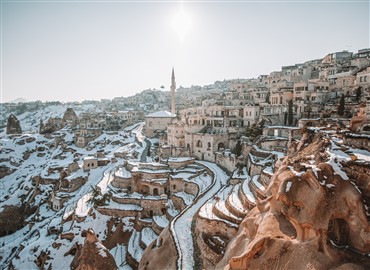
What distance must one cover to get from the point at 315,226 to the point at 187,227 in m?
13.9

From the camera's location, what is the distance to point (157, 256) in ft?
73.0

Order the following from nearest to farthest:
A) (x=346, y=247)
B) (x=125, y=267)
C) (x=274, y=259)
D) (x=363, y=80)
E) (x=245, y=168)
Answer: (x=346, y=247) → (x=274, y=259) → (x=125, y=267) → (x=245, y=168) → (x=363, y=80)

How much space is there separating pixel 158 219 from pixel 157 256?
9.45 m

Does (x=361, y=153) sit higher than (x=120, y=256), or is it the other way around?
(x=361, y=153)

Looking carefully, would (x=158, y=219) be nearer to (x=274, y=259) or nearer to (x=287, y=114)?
(x=274, y=259)

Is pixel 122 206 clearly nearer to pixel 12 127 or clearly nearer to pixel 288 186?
pixel 288 186

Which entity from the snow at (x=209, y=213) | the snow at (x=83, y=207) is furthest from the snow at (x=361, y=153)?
the snow at (x=83, y=207)

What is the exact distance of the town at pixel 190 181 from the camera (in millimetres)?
15680

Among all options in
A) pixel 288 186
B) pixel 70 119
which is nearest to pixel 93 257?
pixel 288 186

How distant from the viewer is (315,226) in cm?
1220

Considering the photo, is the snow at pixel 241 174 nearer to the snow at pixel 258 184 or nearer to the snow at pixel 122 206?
the snow at pixel 258 184

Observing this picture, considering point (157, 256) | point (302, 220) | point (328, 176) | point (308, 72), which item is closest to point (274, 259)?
point (302, 220)

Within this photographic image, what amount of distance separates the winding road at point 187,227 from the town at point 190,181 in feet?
0.34

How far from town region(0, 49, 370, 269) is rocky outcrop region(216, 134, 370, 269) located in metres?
0.09
